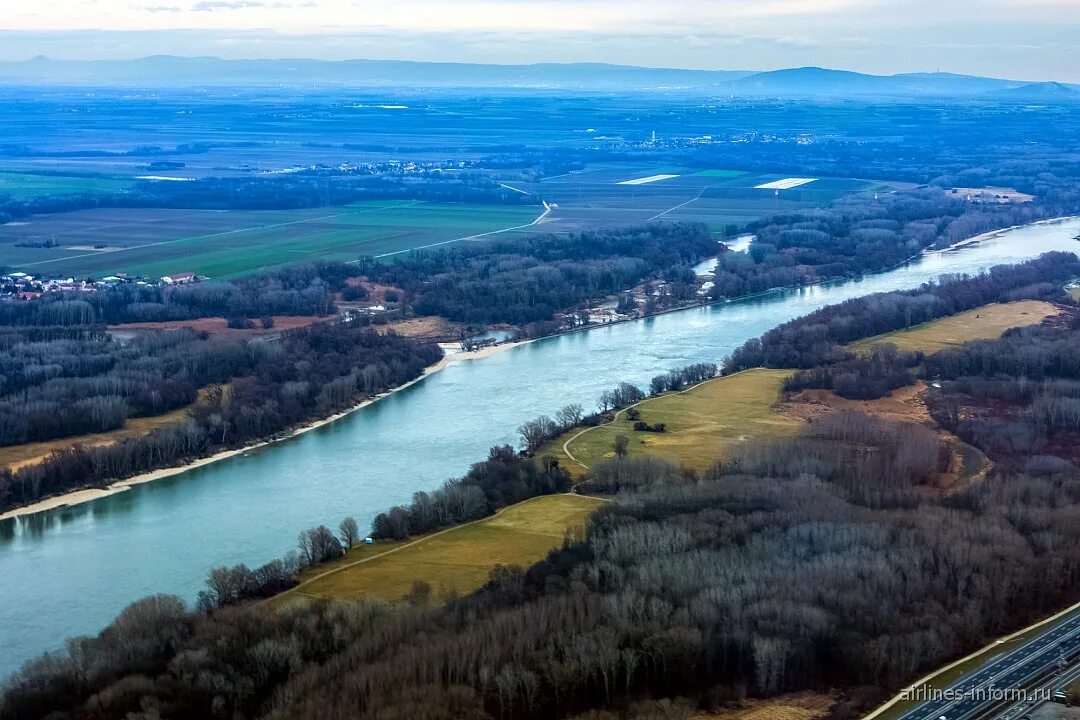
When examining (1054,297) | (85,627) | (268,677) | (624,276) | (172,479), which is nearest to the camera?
(268,677)

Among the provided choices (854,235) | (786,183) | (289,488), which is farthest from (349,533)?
(786,183)

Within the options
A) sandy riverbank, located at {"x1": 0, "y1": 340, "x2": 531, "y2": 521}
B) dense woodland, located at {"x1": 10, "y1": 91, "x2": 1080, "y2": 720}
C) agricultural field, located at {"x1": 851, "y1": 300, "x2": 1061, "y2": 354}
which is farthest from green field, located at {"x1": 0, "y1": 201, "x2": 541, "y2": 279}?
agricultural field, located at {"x1": 851, "y1": 300, "x2": 1061, "y2": 354}

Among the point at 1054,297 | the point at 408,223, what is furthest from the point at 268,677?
the point at 408,223

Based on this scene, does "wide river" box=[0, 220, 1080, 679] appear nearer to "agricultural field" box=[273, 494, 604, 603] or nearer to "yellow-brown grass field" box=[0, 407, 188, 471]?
"agricultural field" box=[273, 494, 604, 603]

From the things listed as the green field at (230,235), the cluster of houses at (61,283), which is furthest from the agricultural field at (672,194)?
the cluster of houses at (61,283)

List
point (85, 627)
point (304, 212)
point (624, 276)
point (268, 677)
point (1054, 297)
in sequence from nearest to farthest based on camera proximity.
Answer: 1. point (268, 677)
2. point (85, 627)
3. point (1054, 297)
4. point (624, 276)
5. point (304, 212)

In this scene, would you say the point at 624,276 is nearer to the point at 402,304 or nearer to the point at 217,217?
the point at 402,304
